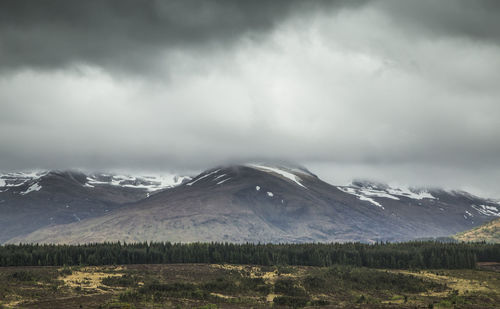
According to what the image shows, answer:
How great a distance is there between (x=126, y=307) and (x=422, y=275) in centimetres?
9111

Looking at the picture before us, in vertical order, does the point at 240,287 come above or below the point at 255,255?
below

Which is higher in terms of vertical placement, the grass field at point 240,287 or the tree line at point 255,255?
the tree line at point 255,255

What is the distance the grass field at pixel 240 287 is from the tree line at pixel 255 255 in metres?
14.3

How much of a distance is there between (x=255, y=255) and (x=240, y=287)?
5196cm

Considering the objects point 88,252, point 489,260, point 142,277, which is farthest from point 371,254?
point 88,252

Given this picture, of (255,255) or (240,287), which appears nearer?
(240,287)

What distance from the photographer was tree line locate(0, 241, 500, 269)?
16825 cm

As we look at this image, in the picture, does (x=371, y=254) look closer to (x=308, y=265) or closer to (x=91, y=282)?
(x=308, y=265)

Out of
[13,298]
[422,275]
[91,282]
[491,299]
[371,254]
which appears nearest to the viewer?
[13,298]

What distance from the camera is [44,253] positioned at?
170 meters

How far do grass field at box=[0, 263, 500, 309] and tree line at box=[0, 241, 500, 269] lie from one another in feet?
46.8

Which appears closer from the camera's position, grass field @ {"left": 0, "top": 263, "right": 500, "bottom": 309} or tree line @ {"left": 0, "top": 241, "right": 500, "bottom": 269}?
grass field @ {"left": 0, "top": 263, "right": 500, "bottom": 309}

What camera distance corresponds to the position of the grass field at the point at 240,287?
108 metres

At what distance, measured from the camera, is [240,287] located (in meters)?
128
